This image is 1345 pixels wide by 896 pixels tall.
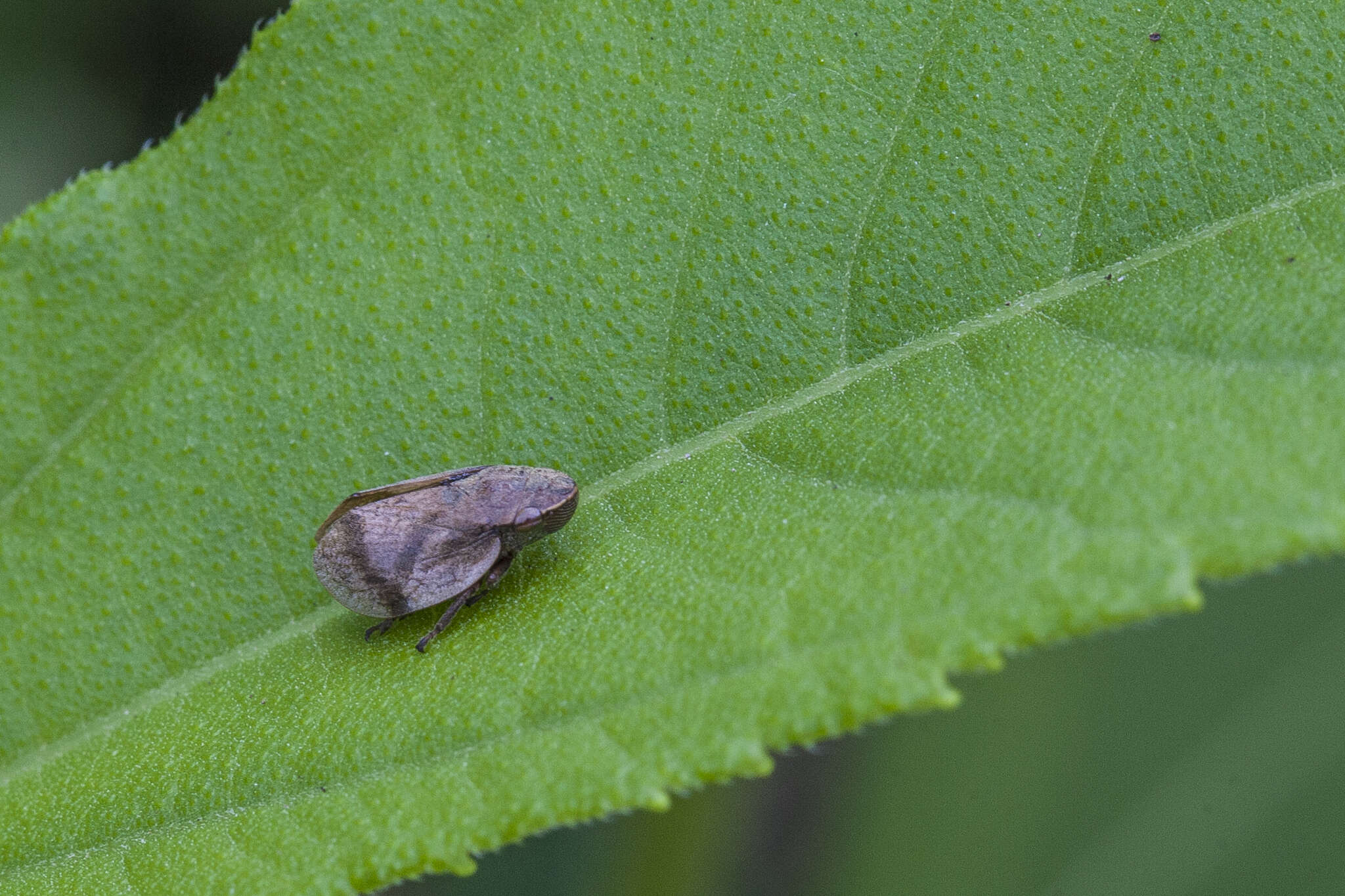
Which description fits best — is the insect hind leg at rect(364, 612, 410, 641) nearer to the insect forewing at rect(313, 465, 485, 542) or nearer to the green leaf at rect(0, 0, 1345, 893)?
the green leaf at rect(0, 0, 1345, 893)

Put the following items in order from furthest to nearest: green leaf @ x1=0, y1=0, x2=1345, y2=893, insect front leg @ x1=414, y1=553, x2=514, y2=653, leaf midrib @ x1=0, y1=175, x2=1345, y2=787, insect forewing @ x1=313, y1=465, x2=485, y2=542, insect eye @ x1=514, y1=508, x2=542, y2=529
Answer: insect front leg @ x1=414, y1=553, x2=514, y2=653, insect forewing @ x1=313, y1=465, x2=485, y2=542, insect eye @ x1=514, y1=508, x2=542, y2=529, leaf midrib @ x1=0, y1=175, x2=1345, y2=787, green leaf @ x1=0, y1=0, x2=1345, y2=893

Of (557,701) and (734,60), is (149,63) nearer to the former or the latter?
(734,60)

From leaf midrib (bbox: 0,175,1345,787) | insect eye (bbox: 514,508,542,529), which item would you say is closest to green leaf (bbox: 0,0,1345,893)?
leaf midrib (bbox: 0,175,1345,787)

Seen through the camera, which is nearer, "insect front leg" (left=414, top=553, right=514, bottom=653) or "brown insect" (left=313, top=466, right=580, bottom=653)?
"brown insect" (left=313, top=466, right=580, bottom=653)

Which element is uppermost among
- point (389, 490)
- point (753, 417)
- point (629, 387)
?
point (389, 490)

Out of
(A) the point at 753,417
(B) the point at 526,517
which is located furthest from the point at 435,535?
(A) the point at 753,417

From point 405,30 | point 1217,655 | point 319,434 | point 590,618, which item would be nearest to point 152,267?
point 319,434

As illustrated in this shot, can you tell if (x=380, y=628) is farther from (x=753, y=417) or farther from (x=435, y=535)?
(x=753, y=417)
